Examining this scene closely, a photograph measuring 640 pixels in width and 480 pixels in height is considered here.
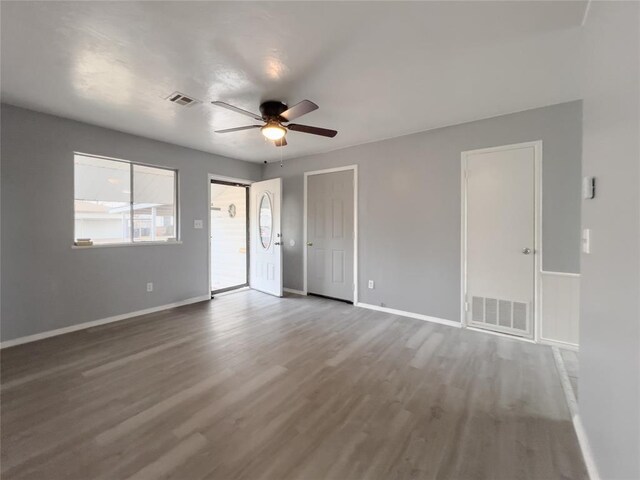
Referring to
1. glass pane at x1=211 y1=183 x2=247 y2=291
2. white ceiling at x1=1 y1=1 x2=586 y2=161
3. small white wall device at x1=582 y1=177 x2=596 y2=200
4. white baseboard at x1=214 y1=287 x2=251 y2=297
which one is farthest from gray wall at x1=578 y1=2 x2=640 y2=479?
glass pane at x1=211 y1=183 x2=247 y2=291

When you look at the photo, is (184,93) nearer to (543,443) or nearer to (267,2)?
(267,2)

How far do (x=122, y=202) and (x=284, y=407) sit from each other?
3586 millimetres

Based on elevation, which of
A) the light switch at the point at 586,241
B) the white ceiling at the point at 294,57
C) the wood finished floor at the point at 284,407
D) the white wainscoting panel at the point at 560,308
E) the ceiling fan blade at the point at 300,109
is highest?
the white ceiling at the point at 294,57

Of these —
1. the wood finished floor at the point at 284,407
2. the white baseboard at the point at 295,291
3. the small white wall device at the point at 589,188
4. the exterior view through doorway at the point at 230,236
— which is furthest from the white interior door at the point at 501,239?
the exterior view through doorway at the point at 230,236

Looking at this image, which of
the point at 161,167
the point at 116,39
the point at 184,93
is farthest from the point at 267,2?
the point at 161,167

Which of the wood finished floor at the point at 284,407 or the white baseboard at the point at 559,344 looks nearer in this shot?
the wood finished floor at the point at 284,407

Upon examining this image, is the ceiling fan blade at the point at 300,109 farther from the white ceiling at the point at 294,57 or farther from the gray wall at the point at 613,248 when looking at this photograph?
the gray wall at the point at 613,248

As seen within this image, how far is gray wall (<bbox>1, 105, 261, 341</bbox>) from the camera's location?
2.91 metres

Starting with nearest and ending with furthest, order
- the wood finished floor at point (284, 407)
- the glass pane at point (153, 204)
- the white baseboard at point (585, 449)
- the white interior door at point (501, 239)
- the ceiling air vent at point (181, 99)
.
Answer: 1. the white baseboard at point (585, 449)
2. the wood finished floor at point (284, 407)
3. the ceiling air vent at point (181, 99)
4. the white interior door at point (501, 239)
5. the glass pane at point (153, 204)

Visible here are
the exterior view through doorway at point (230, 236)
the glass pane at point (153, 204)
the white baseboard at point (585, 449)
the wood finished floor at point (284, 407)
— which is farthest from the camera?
the exterior view through doorway at point (230, 236)

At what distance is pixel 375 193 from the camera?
4.15 meters

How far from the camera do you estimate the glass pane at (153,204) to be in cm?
397

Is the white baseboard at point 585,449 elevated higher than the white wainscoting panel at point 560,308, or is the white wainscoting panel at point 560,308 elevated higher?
the white wainscoting panel at point 560,308

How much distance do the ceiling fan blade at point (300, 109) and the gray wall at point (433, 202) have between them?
1483 mm
